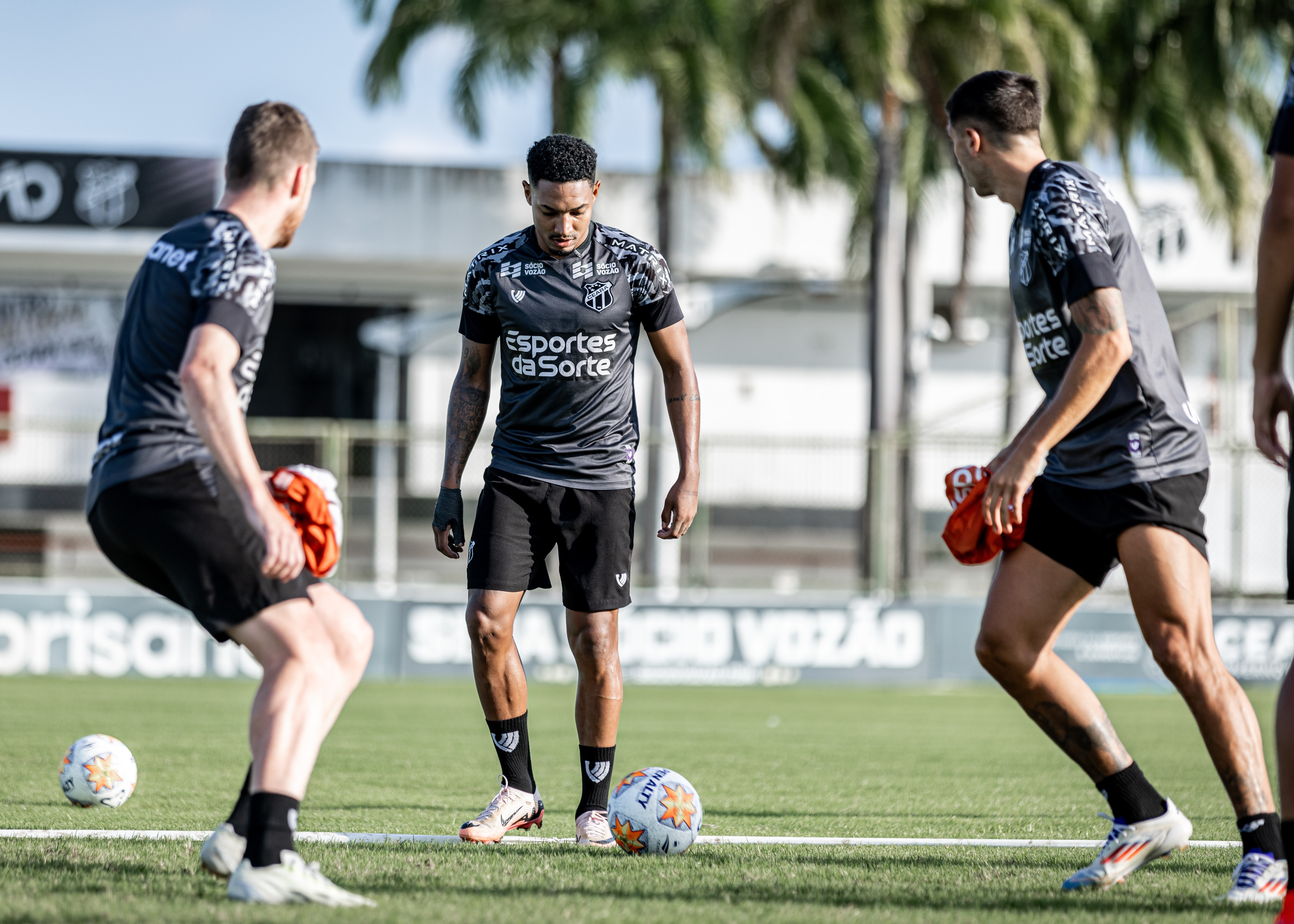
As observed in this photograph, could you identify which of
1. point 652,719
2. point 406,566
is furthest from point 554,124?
Answer: point 652,719

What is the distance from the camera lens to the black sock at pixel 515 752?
5.45 m

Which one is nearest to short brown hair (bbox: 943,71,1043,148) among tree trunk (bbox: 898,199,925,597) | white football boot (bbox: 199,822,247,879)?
white football boot (bbox: 199,822,247,879)

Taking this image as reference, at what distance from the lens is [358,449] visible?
95.8 feet

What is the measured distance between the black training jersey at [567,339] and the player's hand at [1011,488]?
1821 millimetres

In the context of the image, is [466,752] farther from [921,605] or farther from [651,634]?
[921,605]

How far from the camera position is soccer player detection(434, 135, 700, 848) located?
17.9 feet

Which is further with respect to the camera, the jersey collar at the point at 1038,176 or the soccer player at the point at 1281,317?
the jersey collar at the point at 1038,176

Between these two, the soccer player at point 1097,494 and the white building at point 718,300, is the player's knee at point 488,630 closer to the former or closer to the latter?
the soccer player at point 1097,494

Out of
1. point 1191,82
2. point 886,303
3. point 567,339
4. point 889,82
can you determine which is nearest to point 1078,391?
point 567,339

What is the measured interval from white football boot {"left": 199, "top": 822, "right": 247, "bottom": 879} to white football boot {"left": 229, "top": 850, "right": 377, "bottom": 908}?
9.6 inches

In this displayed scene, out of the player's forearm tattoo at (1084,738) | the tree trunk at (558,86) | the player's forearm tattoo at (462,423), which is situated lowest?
the player's forearm tattoo at (1084,738)

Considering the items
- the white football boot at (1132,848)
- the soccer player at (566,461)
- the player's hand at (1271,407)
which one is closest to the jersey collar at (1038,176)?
the player's hand at (1271,407)

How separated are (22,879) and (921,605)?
525 inches

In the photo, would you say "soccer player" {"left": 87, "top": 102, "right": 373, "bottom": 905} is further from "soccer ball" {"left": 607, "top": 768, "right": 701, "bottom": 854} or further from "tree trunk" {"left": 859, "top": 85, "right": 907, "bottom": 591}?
"tree trunk" {"left": 859, "top": 85, "right": 907, "bottom": 591}
